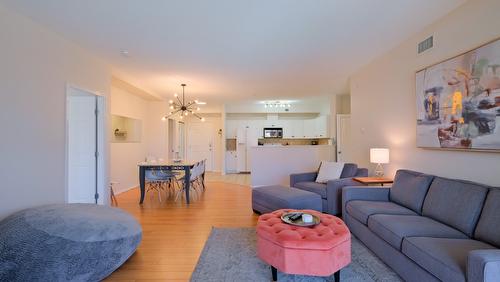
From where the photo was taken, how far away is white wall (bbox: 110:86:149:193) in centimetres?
578

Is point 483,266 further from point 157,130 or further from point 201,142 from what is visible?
point 201,142

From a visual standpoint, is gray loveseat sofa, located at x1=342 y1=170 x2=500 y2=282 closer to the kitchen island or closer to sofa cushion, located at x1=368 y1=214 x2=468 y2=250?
sofa cushion, located at x1=368 y1=214 x2=468 y2=250

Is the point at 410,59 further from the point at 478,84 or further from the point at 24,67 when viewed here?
the point at 24,67

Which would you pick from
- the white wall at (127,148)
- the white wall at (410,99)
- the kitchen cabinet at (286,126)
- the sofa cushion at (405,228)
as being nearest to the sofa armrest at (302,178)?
the white wall at (410,99)

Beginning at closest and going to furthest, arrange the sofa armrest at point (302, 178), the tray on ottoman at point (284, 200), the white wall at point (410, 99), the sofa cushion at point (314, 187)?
1. the white wall at point (410, 99)
2. the tray on ottoman at point (284, 200)
3. the sofa cushion at point (314, 187)
4. the sofa armrest at point (302, 178)

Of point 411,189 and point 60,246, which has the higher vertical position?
point 411,189

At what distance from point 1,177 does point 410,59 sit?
4900mm

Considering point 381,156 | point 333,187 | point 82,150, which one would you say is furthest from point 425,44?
point 82,150

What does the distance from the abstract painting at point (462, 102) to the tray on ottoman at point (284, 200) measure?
5.18ft

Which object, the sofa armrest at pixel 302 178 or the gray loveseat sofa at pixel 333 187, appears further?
the sofa armrest at pixel 302 178

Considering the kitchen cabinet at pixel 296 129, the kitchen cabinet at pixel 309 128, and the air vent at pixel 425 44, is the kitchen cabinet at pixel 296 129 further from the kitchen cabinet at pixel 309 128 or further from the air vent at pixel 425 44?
the air vent at pixel 425 44

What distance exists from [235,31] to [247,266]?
8.64ft

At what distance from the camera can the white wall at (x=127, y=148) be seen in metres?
5.78

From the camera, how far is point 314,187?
4.32m
